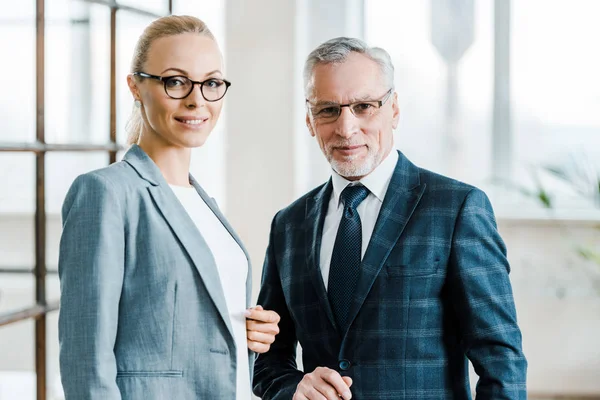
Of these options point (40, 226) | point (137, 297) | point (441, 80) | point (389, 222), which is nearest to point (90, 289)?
point (137, 297)

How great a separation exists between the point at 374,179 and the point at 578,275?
9.72 ft

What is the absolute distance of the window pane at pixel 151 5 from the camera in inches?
117

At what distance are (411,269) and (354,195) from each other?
0.23m

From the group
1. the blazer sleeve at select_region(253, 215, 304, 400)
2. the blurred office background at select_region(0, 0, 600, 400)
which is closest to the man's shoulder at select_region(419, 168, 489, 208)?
the blazer sleeve at select_region(253, 215, 304, 400)

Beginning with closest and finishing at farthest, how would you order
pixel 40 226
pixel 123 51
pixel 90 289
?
pixel 90 289 < pixel 40 226 < pixel 123 51

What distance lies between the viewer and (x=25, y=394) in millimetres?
2332

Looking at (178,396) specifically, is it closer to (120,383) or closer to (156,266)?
(120,383)

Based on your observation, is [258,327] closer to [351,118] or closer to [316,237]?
[316,237]

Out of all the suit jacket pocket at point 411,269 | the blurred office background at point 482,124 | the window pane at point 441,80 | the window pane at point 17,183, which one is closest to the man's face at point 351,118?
the suit jacket pocket at point 411,269

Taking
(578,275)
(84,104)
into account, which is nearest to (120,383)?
(84,104)

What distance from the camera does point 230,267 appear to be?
157cm

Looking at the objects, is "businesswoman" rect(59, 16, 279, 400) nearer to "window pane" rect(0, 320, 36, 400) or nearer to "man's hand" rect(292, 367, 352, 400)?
"man's hand" rect(292, 367, 352, 400)

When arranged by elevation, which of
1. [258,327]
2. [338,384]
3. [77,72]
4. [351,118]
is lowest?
[338,384]

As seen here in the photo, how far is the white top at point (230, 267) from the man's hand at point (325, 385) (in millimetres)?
124
